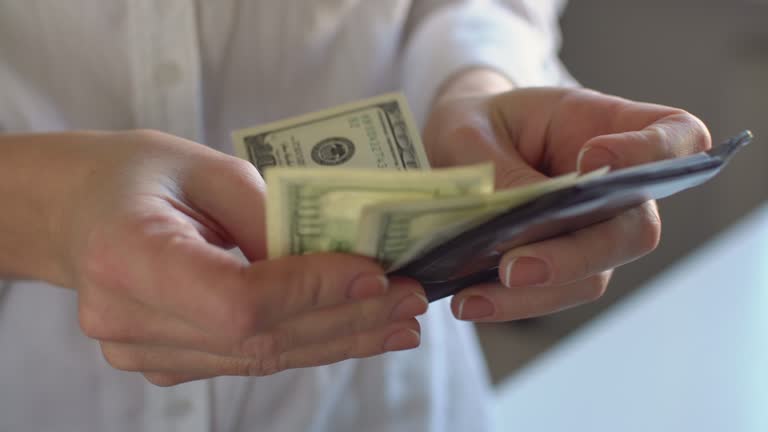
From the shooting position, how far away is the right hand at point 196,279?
13.6 inches

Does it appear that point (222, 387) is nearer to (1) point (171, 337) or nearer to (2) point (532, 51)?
(1) point (171, 337)

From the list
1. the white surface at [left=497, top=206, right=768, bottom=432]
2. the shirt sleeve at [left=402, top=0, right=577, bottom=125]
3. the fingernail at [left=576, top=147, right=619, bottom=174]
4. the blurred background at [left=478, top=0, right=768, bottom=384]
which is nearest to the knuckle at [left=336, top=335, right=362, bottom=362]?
the fingernail at [left=576, top=147, right=619, bottom=174]

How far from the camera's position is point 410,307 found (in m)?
0.40

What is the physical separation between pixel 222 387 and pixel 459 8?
0.45m

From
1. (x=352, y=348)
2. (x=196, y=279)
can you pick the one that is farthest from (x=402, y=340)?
(x=196, y=279)

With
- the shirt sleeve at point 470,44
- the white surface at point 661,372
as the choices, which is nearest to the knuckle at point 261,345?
the shirt sleeve at point 470,44

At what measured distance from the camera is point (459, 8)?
2.62 feet

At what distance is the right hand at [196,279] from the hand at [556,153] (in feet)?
0.24

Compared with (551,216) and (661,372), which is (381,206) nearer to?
(551,216)

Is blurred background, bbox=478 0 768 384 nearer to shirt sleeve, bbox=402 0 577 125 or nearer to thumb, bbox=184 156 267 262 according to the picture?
shirt sleeve, bbox=402 0 577 125

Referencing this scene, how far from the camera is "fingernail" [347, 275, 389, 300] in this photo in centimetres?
Answer: 36

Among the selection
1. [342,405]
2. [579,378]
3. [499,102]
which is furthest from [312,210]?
[579,378]

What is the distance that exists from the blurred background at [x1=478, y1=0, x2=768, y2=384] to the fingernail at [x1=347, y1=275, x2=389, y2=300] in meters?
1.64

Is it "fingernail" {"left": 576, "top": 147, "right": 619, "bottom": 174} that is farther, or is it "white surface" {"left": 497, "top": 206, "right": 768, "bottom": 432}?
"white surface" {"left": 497, "top": 206, "right": 768, "bottom": 432}
